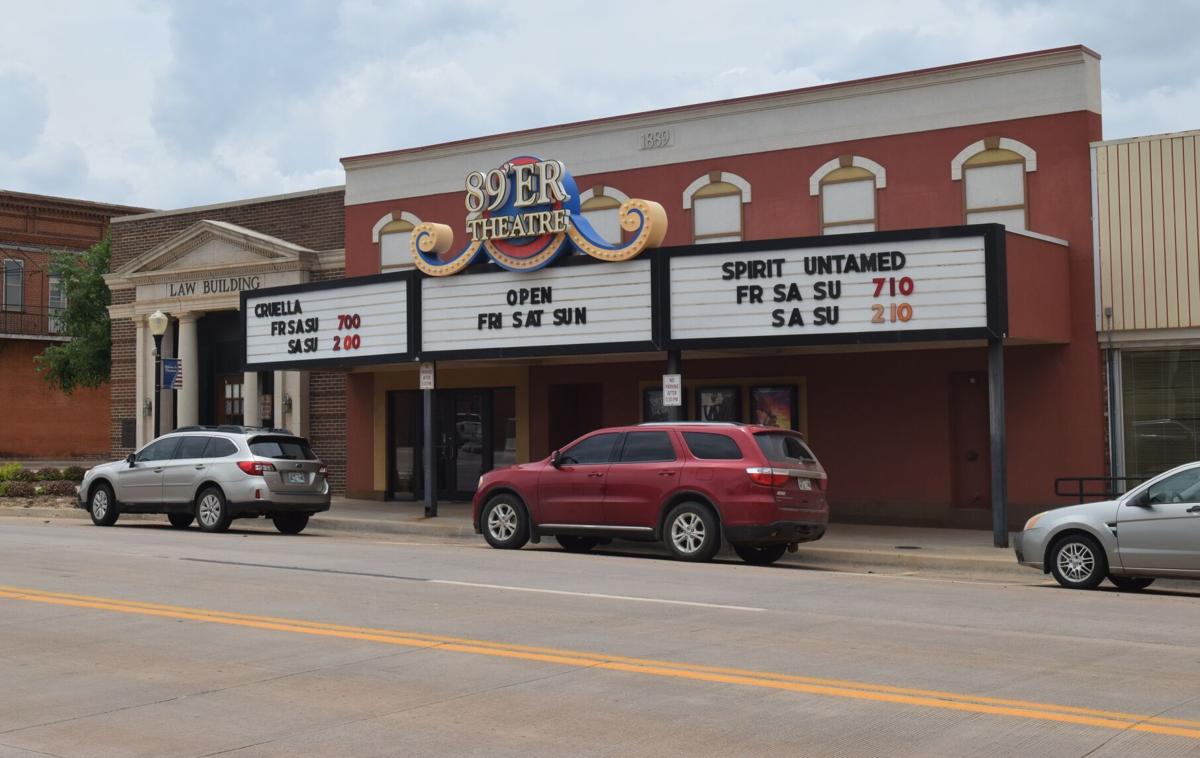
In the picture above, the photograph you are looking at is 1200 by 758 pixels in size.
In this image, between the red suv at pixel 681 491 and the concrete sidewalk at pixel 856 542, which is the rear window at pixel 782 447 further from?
the concrete sidewalk at pixel 856 542

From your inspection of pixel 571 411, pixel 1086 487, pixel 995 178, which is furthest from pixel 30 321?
pixel 1086 487

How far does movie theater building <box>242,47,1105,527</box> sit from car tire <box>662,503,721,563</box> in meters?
3.74

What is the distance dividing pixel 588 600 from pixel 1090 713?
5727 millimetres

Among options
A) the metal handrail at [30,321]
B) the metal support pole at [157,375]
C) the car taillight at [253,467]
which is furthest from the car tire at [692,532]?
the metal handrail at [30,321]

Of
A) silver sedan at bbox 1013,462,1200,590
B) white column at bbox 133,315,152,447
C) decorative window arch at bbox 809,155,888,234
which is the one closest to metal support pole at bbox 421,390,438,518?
decorative window arch at bbox 809,155,888,234

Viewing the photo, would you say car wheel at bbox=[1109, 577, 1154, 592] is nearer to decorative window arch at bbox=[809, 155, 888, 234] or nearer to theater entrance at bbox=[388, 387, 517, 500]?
decorative window arch at bbox=[809, 155, 888, 234]

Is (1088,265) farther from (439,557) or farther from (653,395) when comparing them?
(439,557)

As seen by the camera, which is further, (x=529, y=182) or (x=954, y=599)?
(x=529, y=182)

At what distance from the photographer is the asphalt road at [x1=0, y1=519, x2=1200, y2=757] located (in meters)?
7.34

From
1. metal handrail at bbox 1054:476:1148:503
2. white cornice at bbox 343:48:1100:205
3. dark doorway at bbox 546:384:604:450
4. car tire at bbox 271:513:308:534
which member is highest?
white cornice at bbox 343:48:1100:205

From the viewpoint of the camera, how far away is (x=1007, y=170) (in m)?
21.3

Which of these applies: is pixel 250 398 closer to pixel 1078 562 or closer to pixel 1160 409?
pixel 1160 409

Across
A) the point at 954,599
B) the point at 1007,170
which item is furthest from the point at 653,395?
the point at 954,599

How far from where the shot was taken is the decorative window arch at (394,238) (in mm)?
28062
